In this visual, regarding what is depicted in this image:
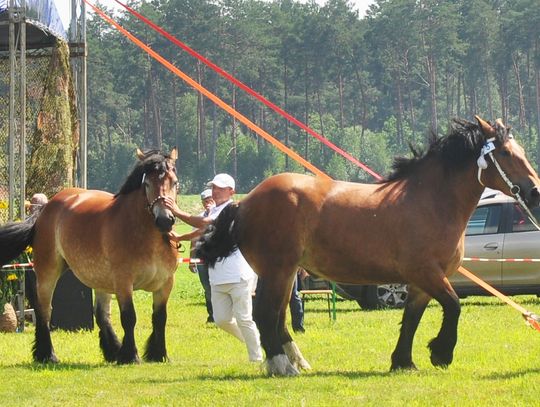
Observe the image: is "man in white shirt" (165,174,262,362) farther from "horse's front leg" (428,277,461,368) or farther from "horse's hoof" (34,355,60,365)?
"horse's front leg" (428,277,461,368)

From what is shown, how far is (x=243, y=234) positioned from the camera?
10.5m

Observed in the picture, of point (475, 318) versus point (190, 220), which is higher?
point (190, 220)

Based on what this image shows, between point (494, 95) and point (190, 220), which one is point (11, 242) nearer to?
point (190, 220)

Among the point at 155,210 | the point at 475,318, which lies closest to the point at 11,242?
the point at 155,210

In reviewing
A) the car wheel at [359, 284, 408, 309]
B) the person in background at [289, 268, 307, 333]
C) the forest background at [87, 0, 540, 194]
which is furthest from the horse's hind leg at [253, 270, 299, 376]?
the forest background at [87, 0, 540, 194]

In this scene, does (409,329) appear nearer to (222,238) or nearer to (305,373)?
→ (305,373)

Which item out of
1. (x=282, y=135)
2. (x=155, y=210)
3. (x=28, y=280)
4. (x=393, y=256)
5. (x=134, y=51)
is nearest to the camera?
(x=393, y=256)

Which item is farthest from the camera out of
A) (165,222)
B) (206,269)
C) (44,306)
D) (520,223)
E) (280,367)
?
(520,223)

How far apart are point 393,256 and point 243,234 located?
4.38ft

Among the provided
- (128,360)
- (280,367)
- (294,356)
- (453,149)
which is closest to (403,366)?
(294,356)

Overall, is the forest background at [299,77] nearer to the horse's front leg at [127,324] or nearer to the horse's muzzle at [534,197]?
the horse's front leg at [127,324]

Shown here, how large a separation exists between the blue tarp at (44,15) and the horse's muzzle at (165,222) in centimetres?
642

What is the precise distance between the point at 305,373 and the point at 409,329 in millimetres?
A: 991

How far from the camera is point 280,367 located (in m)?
10.2
